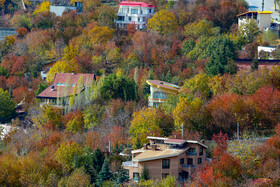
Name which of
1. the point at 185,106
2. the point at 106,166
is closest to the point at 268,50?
the point at 185,106

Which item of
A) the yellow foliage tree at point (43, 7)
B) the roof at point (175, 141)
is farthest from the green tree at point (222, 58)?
the yellow foliage tree at point (43, 7)

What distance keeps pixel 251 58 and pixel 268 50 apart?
1.49 meters

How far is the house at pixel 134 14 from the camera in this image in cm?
5572

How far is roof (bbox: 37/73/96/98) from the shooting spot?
1635 inches

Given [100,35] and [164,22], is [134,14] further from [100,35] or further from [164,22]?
[100,35]

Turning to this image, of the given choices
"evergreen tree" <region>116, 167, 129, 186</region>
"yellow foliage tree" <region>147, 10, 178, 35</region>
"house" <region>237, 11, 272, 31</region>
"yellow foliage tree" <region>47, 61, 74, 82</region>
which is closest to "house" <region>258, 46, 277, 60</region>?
"house" <region>237, 11, 272, 31</region>

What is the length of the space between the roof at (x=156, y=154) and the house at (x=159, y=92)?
389 inches

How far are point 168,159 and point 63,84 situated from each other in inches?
614

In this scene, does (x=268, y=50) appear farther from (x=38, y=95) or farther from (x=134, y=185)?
(x=134, y=185)

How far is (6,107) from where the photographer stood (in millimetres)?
42500

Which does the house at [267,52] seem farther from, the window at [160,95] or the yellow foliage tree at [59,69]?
the yellow foliage tree at [59,69]

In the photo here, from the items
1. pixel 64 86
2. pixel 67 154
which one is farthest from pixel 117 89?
pixel 67 154

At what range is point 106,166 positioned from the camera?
28797 millimetres

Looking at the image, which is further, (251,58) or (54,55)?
(54,55)
